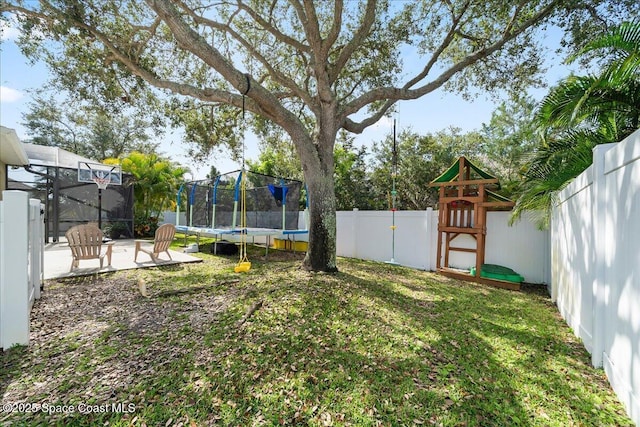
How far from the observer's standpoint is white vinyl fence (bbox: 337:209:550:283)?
19.4 feet

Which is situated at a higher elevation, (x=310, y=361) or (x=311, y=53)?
(x=311, y=53)

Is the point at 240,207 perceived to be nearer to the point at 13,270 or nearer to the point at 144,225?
the point at 144,225

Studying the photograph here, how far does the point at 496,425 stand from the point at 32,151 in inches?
617

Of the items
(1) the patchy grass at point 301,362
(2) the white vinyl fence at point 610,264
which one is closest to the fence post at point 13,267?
(1) the patchy grass at point 301,362

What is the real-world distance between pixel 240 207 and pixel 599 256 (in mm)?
9949

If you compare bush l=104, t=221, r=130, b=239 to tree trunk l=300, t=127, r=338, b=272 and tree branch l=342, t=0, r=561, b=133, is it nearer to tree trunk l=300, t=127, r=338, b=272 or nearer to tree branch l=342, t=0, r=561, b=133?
tree trunk l=300, t=127, r=338, b=272

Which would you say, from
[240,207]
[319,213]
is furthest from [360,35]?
[240,207]

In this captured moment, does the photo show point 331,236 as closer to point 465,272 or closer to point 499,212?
point 465,272

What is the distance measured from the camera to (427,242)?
23.9 feet

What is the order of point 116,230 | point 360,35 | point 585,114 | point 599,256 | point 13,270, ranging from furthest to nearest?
point 116,230, point 360,35, point 585,114, point 13,270, point 599,256

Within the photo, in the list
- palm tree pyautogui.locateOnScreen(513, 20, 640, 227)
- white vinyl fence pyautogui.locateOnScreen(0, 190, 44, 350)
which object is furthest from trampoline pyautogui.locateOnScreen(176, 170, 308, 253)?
palm tree pyautogui.locateOnScreen(513, 20, 640, 227)

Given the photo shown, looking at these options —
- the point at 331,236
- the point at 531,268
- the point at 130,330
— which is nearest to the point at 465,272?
the point at 531,268

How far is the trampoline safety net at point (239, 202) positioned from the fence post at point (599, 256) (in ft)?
24.8

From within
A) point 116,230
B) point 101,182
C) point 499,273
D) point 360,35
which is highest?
point 360,35
